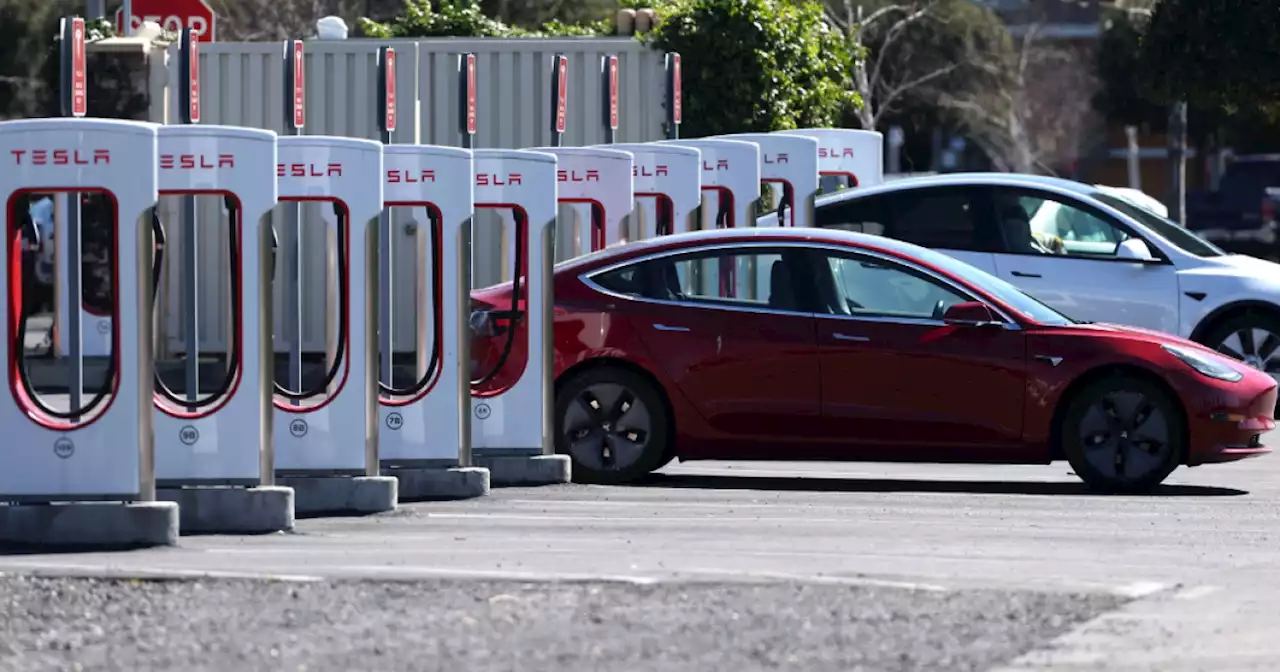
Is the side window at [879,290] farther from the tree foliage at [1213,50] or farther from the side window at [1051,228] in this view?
the tree foliage at [1213,50]

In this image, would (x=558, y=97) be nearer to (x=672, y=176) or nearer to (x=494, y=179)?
(x=672, y=176)

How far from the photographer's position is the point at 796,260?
13.5 m

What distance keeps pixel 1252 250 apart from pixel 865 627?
135 feet

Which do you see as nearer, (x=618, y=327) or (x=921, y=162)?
(x=618, y=327)

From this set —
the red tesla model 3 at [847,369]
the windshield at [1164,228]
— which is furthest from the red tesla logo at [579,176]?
the windshield at [1164,228]

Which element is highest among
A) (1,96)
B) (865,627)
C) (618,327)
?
(1,96)

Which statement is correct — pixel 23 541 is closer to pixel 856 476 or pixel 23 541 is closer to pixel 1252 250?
pixel 856 476

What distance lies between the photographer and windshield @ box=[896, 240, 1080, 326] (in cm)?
1330

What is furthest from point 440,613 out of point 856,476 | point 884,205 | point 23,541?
point 884,205

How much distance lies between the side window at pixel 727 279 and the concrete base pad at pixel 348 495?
245 centimetres

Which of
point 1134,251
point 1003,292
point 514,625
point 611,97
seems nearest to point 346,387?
point 1003,292

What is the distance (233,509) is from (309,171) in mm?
1680

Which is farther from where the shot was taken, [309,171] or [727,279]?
[727,279]

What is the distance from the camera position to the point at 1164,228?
1808cm
